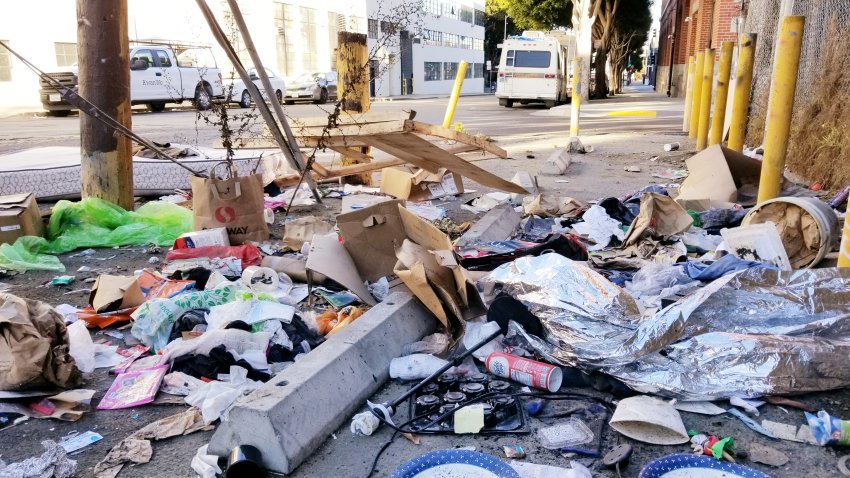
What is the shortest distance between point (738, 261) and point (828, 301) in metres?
0.69

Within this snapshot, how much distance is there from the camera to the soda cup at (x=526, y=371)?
238cm

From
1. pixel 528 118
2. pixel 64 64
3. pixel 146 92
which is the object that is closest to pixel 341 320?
pixel 528 118

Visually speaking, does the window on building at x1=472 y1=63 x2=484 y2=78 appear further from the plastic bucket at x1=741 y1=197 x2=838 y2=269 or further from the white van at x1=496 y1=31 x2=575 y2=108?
the plastic bucket at x1=741 y1=197 x2=838 y2=269

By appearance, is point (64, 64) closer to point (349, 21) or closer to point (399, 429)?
point (349, 21)

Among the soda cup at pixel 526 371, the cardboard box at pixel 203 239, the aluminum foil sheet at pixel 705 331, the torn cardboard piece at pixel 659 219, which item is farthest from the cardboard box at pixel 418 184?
the soda cup at pixel 526 371

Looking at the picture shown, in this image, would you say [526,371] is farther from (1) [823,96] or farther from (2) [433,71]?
(2) [433,71]

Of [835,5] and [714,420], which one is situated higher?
[835,5]

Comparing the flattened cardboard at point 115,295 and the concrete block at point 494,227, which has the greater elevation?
the concrete block at point 494,227

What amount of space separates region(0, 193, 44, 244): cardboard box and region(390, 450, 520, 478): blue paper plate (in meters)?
3.78

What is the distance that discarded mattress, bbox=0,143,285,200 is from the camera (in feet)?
19.4

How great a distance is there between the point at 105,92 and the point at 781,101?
520cm

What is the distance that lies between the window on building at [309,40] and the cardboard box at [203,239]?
31.2 metres

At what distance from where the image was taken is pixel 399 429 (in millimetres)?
2164

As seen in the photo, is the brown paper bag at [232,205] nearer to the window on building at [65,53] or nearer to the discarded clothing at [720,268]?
the discarded clothing at [720,268]
